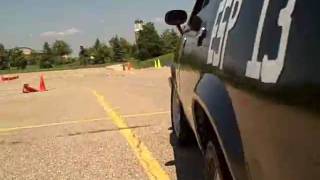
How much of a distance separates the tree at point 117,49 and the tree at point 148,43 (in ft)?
46.7

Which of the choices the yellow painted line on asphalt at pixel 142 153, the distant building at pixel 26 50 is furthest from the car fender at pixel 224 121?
the distant building at pixel 26 50

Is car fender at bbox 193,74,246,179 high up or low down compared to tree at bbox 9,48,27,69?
up

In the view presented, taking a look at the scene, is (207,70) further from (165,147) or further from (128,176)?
(165,147)

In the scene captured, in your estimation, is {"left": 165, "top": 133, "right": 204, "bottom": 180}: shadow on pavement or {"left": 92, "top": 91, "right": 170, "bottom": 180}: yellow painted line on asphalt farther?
{"left": 92, "top": 91, "right": 170, "bottom": 180}: yellow painted line on asphalt

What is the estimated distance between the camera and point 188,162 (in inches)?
225

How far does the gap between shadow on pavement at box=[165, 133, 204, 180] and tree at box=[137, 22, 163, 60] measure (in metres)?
103

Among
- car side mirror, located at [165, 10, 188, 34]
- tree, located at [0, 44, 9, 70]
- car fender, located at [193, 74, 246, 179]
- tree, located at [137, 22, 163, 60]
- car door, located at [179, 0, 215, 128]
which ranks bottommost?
tree, located at [0, 44, 9, 70]

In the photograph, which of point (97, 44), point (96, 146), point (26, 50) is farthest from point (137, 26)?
point (96, 146)

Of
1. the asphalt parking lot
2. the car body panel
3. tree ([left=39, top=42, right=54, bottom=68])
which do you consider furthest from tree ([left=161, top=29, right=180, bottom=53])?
the car body panel

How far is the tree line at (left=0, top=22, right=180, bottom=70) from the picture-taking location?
11019 cm

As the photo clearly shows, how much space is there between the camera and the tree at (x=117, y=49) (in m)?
125

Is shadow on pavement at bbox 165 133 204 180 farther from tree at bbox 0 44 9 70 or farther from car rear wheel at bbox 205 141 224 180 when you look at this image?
tree at bbox 0 44 9 70

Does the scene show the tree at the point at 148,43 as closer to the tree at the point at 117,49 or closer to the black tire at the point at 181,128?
the tree at the point at 117,49

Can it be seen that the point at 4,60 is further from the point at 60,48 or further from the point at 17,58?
the point at 60,48
